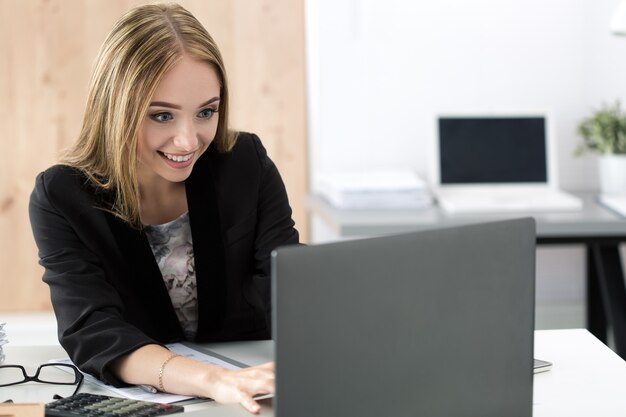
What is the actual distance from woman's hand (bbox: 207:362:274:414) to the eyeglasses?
24 centimetres

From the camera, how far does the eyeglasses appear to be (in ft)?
4.66

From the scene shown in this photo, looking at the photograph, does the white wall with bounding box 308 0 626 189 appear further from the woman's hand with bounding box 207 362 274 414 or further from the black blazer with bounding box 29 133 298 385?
the woman's hand with bounding box 207 362 274 414

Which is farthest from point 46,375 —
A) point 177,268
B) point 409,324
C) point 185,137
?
point 409,324

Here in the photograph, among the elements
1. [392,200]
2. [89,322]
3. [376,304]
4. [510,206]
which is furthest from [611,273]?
[376,304]

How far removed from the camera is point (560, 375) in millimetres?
1421

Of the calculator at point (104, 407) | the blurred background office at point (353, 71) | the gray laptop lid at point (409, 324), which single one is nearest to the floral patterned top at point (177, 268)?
the calculator at point (104, 407)

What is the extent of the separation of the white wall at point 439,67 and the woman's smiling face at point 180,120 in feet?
6.12

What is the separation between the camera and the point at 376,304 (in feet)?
3.18

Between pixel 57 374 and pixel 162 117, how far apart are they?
0.44 m

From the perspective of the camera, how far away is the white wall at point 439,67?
3.42 m

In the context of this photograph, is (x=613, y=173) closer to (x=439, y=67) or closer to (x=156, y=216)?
(x=439, y=67)

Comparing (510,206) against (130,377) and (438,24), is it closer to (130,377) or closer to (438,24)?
(438,24)

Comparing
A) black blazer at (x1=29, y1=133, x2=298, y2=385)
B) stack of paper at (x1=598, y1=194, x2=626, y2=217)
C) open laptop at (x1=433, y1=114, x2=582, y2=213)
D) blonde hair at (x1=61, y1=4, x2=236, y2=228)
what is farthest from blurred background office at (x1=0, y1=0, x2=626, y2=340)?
blonde hair at (x1=61, y1=4, x2=236, y2=228)

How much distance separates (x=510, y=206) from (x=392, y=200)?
1.20 feet
